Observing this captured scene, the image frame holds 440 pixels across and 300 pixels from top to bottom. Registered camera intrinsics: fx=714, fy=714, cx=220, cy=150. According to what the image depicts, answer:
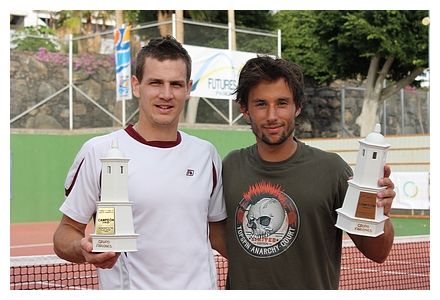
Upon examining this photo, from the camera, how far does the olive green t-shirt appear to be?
256 cm

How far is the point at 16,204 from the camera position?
50.1 ft

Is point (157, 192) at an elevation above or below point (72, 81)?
below

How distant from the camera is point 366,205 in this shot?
2418 mm

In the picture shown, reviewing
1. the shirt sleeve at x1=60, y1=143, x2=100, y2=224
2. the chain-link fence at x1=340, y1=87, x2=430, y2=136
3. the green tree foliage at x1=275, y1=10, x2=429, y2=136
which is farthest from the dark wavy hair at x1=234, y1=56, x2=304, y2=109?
the green tree foliage at x1=275, y1=10, x2=429, y2=136

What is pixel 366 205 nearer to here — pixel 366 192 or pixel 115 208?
pixel 366 192

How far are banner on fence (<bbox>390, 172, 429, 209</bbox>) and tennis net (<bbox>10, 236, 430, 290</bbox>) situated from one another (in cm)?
247

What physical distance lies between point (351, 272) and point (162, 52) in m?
6.44

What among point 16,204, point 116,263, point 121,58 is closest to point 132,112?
point 121,58

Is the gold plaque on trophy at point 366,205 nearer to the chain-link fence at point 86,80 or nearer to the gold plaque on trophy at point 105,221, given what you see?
the gold plaque on trophy at point 105,221

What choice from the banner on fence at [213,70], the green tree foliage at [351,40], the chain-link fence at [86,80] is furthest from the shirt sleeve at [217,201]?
the green tree foliage at [351,40]

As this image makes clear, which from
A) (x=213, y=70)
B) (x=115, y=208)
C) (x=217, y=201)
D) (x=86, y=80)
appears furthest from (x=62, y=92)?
(x=115, y=208)

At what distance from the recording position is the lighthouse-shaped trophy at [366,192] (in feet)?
7.91
